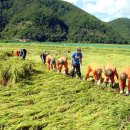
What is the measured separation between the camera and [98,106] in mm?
8125

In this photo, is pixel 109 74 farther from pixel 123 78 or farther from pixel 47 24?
pixel 47 24

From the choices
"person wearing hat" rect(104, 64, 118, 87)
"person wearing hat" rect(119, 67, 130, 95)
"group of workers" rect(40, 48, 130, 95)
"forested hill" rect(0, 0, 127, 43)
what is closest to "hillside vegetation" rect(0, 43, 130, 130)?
"person wearing hat" rect(119, 67, 130, 95)

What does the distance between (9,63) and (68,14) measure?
168940mm

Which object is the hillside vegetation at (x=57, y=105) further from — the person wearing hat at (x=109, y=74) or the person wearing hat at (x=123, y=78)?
the person wearing hat at (x=109, y=74)

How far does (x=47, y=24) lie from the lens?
152 m

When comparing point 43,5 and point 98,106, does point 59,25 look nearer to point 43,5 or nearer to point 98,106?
point 43,5

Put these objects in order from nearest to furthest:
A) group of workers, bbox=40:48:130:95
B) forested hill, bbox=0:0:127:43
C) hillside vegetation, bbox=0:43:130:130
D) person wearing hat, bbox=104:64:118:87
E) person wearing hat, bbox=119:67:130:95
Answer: hillside vegetation, bbox=0:43:130:130
person wearing hat, bbox=119:67:130:95
group of workers, bbox=40:48:130:95
person wearing hat, bbox=104:64:118:87
forested hill, bbox=0:0:127:43

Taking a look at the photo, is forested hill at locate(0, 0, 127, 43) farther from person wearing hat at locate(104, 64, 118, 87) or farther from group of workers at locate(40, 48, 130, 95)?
person wearing hat at locate(104, 64, 118, 87)

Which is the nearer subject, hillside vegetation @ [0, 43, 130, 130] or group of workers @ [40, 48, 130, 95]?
hillside vegetation @ [0, 43, 130, 130]

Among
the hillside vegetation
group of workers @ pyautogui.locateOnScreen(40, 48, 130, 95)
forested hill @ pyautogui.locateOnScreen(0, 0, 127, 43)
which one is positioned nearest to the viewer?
the hillside vegetation

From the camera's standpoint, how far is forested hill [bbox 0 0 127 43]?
140625 millimetres

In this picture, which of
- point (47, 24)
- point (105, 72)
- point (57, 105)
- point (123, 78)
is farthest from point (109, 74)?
point (47, 24)

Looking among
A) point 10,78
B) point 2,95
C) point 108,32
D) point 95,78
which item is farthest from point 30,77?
point 108,32

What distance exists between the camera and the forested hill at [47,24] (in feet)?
461
